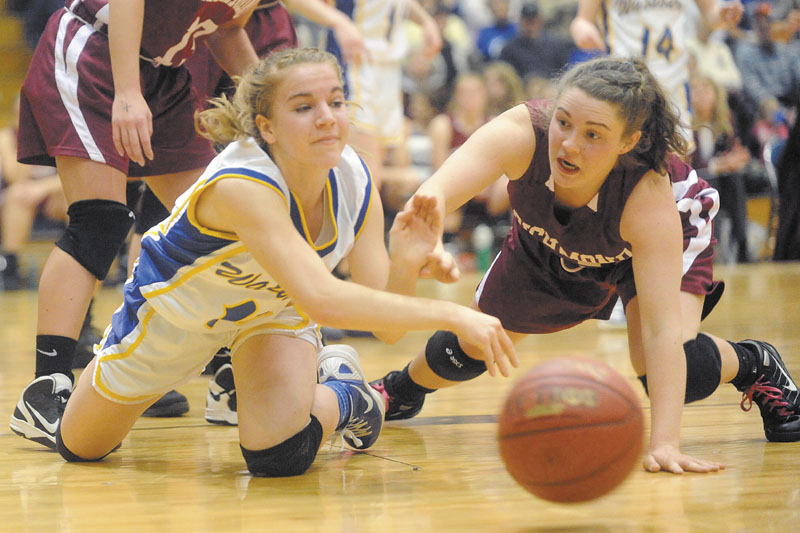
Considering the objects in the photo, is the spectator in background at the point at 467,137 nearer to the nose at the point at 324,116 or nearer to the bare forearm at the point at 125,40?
→ the bare forearm at the point at 125,40

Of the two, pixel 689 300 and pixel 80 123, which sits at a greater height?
pixel 80 123

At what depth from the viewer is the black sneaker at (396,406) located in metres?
2.86

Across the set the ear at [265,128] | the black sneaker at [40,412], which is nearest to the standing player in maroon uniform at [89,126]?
the black sneaker at [40,412]

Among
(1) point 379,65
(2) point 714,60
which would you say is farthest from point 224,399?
(2) point 714,60

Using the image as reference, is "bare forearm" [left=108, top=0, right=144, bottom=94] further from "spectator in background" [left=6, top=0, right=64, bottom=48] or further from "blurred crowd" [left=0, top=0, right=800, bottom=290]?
"spectator in background" [left=6, top=0, right=64, bottom=48]

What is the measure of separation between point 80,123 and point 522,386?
1.53 m

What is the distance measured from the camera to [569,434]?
1832 millimetres

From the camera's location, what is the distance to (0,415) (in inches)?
119

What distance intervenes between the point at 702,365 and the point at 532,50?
22.7 feet

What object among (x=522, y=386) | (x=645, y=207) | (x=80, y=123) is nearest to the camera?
(x=522, y=386)

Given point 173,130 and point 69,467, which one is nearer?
point 69,467

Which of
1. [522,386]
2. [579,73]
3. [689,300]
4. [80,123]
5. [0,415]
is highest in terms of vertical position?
[579,73]

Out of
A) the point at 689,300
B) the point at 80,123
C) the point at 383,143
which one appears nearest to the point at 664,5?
the point at 383,143

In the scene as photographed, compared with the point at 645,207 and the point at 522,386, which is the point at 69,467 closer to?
the point at 522,386
